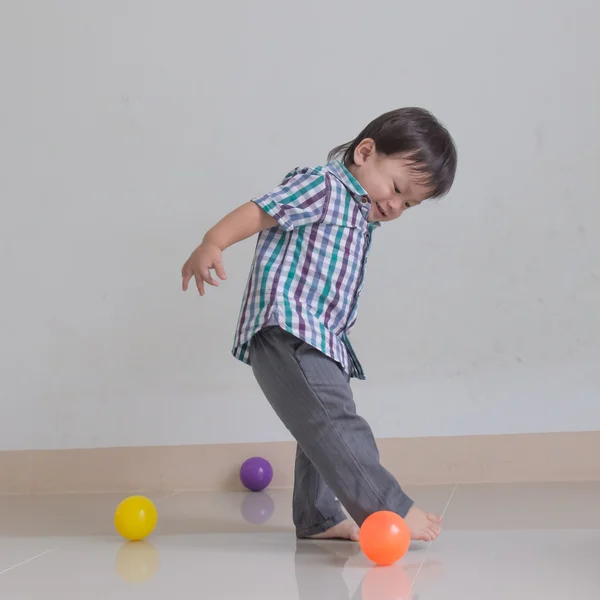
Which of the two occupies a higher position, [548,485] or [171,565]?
[171,565]

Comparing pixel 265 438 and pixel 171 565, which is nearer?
pixel 171 565

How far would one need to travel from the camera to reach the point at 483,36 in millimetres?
1945

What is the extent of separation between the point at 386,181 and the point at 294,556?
0.62 metres

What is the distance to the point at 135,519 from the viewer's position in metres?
1.38

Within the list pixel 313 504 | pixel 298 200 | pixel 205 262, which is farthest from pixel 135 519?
pixel 298 200

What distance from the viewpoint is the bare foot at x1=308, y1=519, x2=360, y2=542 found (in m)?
1.35

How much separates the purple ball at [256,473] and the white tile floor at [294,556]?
0.55 ft

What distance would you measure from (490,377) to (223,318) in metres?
0.64

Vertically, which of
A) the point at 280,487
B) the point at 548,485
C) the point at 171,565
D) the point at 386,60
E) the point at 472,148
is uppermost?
the point at 386,60

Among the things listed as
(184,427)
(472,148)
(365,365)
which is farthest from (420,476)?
(472,148)

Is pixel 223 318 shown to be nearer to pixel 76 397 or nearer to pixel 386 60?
pixel 76 397

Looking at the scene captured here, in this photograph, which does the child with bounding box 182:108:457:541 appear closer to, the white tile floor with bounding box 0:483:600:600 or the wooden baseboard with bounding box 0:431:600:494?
the white tile floor with bounding box 0:483:600:600

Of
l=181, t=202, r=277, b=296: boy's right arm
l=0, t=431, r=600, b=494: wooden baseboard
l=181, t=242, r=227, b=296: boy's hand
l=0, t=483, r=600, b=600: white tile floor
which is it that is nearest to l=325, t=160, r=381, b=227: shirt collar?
l=181, t=202, r=277, b=296: boy's right arm

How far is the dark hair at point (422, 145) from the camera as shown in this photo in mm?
1374
